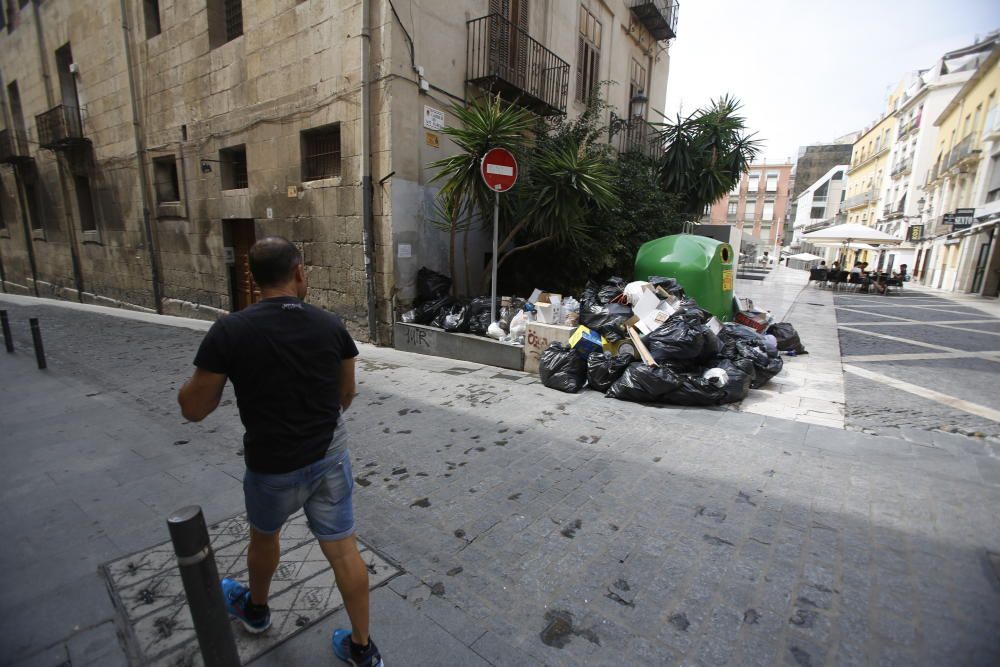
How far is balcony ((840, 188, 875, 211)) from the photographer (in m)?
38.4

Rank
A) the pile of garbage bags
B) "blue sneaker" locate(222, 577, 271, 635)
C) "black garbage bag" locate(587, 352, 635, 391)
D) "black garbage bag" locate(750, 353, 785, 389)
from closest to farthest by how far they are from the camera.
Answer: "blue sneaker" locate(222, 577, 271, 635) → the pile of garbage bags → "black garbage bag" locate(587, 352, 635, 391) → "black garbage bag" locate(750, 353, 785, 389)

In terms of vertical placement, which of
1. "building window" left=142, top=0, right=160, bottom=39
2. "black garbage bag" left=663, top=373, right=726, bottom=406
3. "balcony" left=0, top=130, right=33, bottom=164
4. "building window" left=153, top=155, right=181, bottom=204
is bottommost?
"black garbage bag" left=663, top=373, right=726, bottom=406

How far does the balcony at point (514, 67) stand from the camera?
7836 millimetres

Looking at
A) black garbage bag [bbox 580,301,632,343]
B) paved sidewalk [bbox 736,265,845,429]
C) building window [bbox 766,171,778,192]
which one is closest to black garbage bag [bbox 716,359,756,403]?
paved sidewalk [bbox 736,265,845,429]

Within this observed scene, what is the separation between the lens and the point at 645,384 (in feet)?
15.2

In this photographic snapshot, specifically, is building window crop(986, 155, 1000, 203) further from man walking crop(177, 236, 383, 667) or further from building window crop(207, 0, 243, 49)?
man walking crop(177, 236, 383, 667)

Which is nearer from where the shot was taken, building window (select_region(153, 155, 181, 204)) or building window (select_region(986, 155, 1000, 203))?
building window (select_region(153, 155, 181, 204))

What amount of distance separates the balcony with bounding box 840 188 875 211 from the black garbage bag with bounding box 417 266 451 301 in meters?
44.8

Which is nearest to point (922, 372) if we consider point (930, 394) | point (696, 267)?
point (930, 394)

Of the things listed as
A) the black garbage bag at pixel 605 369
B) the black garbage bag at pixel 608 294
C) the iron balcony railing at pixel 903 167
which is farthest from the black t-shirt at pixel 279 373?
the iron balcony railing at pixel 903 167

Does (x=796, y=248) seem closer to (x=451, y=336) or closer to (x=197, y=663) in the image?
(x=451, y=336)

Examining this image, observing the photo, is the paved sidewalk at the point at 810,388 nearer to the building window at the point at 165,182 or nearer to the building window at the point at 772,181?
the building window at the point at 165,182

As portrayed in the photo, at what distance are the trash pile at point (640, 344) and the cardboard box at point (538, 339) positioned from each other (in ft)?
0.31

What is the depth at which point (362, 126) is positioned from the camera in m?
6.91
